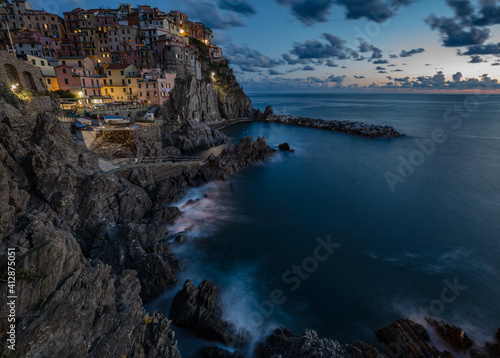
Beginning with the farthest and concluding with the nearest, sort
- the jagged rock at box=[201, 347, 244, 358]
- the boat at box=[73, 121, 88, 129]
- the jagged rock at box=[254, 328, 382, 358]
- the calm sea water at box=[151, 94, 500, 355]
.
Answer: the boat at box=[73, 121, 88, 129], the calm sea water at box=[151, 94, 500, 355], the jagged rock at box=[201, 347, 244, 358], the jagged rock at box=[254, 328, 382, 358]

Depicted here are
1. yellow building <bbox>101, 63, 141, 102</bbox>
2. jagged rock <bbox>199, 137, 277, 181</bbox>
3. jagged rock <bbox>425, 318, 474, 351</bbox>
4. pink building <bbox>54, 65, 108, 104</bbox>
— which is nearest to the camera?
jagged rock <bbox>425, 318, 474, 351</bbox>

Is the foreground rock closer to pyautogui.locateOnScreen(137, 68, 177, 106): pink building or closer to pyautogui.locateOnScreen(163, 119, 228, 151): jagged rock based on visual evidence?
pyautogui.locateOnScreen(163, 119, 228, 151): jagged rock

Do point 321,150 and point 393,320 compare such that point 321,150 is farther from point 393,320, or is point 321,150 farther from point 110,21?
point 110,21

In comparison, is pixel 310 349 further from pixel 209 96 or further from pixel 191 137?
pixel 209 96

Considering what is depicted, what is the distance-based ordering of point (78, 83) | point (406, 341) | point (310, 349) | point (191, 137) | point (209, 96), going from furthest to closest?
point (209, 96)
point (191, 137)
point (78, 83)
point (406, 341)
point (310, 349)

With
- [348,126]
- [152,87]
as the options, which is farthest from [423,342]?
[348,126]

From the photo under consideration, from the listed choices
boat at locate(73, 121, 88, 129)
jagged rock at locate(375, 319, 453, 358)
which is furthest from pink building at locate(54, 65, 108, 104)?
jagged rock at locate(375, 319, 453, 358)

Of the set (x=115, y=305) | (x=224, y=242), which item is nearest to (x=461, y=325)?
(x=224, y=242)
